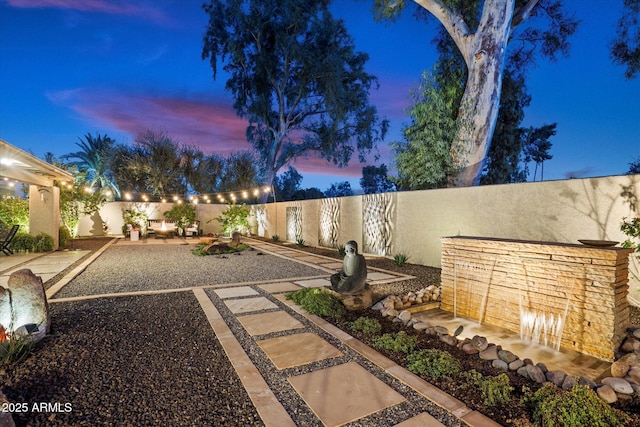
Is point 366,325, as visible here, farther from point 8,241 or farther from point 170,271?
point 8,241

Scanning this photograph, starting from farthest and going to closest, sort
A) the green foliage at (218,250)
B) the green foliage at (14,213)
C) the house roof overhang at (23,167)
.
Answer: the green foliage at (14,213), the green foliage at (218,250), the house roof overhang at (23,167)

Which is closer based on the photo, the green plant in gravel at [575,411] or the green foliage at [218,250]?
the green plant in gravel at [575,411]

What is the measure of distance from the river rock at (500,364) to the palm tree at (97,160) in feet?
74.0

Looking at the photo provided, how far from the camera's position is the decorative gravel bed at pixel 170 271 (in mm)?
5172

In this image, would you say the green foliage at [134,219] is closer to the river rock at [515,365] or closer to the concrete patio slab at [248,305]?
the concrete patio slab at [248,305]

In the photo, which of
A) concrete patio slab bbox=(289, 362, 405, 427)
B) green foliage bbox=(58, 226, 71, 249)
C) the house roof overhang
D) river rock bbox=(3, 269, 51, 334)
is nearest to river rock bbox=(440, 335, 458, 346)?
concrete patio slab bbox=(289, 362, 405, 427)

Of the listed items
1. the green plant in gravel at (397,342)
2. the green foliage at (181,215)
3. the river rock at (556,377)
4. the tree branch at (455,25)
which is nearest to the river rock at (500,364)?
the river rock at (556,377)

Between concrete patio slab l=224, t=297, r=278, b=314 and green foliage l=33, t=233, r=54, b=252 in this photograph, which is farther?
green foliage l=33, t=233, r=54, b=252

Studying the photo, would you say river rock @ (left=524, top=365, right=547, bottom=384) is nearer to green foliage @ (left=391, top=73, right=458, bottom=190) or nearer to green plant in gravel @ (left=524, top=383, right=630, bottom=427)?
green plant in gravel @ (left=524, top=383, right=630, bottom=427)

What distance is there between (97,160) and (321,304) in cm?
2501

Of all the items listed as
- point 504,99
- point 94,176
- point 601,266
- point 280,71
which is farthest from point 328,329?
point 94,176

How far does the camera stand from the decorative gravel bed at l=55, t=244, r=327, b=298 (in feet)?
17.0

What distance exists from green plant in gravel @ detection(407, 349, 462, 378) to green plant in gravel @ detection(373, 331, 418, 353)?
7.9 inches

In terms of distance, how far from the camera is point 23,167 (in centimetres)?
754
